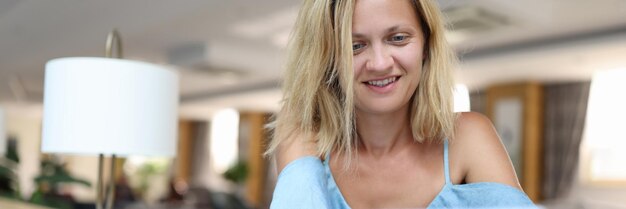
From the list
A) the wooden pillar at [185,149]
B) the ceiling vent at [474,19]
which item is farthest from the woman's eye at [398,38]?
the wooden pillar at [185,149]

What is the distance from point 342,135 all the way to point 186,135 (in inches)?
628

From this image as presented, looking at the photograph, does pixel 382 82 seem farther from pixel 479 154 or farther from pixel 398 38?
pixel 479 154

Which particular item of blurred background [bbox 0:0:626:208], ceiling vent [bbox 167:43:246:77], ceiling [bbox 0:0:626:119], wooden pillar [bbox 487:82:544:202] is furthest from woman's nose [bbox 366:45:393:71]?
wooden pillar [bbox 487:82:544:202]

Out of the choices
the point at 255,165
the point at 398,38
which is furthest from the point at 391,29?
the point at 255,165

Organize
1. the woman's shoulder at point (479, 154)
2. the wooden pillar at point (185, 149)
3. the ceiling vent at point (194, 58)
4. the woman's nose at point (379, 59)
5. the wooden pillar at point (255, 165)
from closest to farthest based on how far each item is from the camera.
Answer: the woman's nose at point (379, 59) < the woman's shoulder at point (479, 154) < the ceiling vent at point (194, 58) < the wooden pillar at point (255, 165) < the wooden pillar at point (185, 149)

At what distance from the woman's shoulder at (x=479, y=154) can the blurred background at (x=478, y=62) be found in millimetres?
3526

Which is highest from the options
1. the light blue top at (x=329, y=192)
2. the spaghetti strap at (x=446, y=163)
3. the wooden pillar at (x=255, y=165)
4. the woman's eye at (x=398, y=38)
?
the woman's eye at (x=398, y=38)

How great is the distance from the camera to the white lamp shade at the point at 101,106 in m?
1.83

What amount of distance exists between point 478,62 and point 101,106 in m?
7.06

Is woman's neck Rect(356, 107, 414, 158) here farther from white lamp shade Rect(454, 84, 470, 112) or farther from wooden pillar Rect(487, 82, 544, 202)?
wooden pillar Rect(487, 82, 544, 202)

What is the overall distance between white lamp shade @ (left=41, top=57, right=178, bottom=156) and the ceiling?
350 centimetres

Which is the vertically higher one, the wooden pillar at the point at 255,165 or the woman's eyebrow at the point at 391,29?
the woman's eyebrow at the point at 391,29

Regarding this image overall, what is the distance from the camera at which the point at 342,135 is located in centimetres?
107

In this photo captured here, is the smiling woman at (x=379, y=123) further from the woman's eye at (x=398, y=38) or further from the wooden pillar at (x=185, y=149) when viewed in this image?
the wooden pillar at (x=185, y=149)
